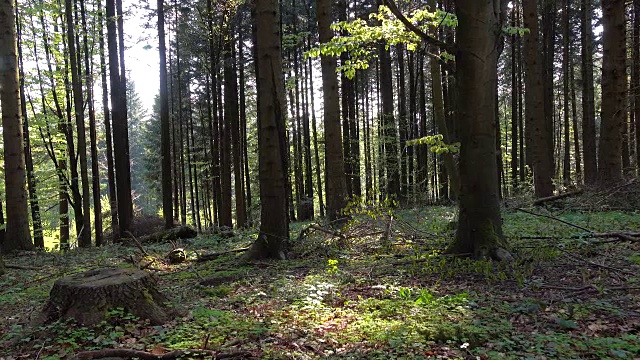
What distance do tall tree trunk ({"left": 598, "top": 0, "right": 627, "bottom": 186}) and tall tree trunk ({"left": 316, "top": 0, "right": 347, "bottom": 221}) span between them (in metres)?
6.93

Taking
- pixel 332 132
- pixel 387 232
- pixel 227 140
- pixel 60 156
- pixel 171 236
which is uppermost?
pixel 227 140

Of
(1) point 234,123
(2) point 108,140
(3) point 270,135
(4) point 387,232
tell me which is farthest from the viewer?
(1) point 234,123

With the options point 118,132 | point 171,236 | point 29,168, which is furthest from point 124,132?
point 29,168

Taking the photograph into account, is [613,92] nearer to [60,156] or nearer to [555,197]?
[555,197]

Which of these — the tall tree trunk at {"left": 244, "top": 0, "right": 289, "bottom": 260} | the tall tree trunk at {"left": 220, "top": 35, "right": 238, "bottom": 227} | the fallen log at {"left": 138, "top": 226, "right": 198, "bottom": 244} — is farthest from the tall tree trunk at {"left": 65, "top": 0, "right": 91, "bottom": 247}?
the tall tree trunk at {"left": 244, "top": 0, "right": 289, "bottom": 260}

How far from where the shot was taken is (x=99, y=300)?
420cm

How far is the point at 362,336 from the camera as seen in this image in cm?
368

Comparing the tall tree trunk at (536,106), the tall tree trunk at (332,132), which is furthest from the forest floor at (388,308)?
the tall tree trunk at (536,106)

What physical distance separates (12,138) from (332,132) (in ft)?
25.4

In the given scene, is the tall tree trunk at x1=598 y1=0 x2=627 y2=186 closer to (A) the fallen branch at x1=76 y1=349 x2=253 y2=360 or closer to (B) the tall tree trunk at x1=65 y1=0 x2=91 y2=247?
(A) the fallen branch at x1=76 y1=349 x2=253 y2=360

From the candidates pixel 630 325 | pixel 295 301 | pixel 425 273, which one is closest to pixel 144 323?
pixel 295 301

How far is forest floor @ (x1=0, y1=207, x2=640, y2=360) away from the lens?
338 cm

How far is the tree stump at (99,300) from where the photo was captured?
4.15 metres

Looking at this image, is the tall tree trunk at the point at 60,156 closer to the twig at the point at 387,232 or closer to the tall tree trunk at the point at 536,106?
the twig at the point at 387,232
